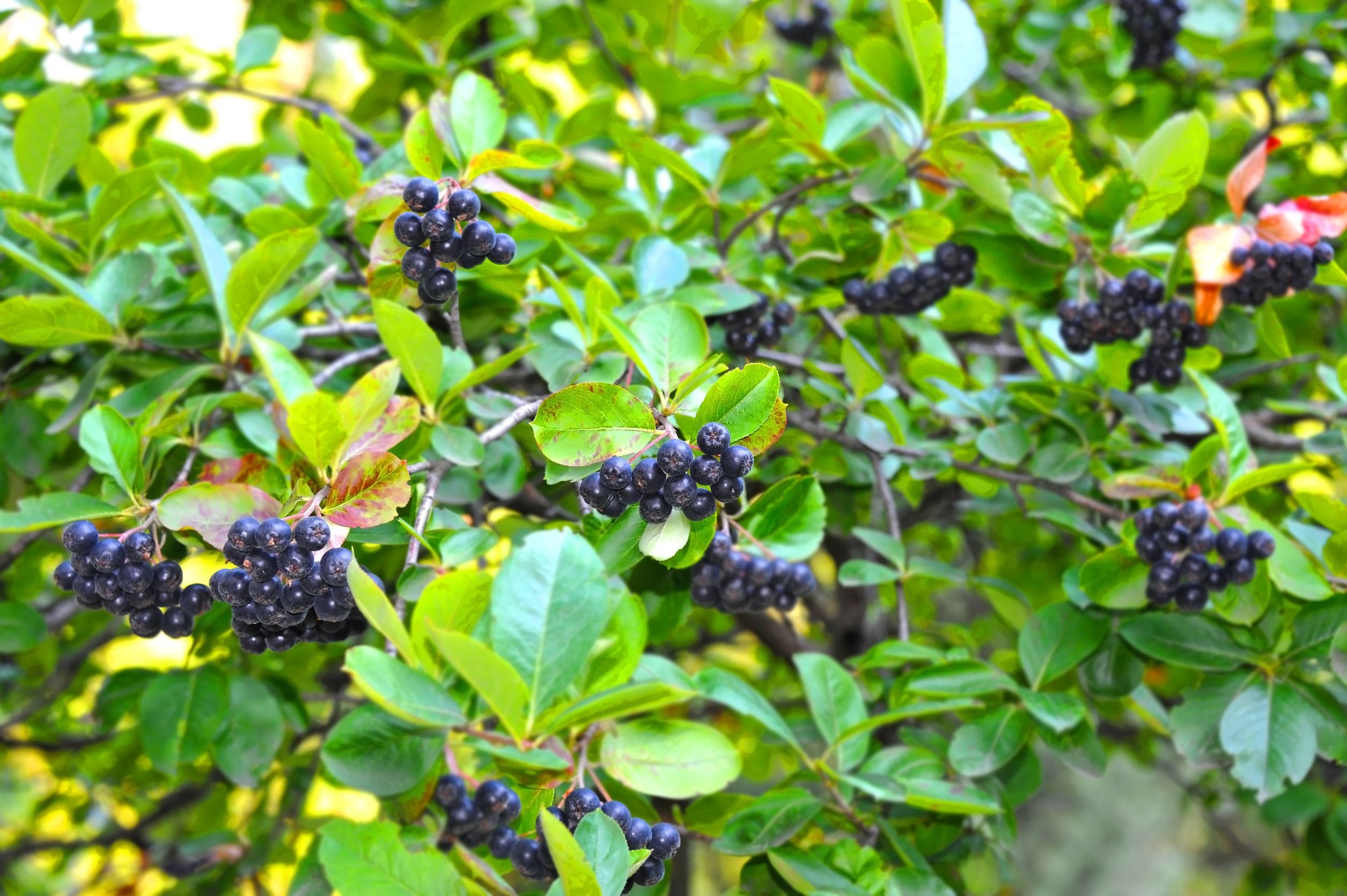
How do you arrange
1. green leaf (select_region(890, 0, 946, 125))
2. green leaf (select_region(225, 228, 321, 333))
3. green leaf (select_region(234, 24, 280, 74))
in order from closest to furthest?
green leaf (select_region(225, 228, 321, 333)) < green leaf (select_region(890, 0, 946, 125)) < green leaf (select_region(234, 24, 280, 74))

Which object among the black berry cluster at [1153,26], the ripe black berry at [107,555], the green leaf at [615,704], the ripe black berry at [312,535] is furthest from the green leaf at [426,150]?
the black berry cluster at [1153,26]

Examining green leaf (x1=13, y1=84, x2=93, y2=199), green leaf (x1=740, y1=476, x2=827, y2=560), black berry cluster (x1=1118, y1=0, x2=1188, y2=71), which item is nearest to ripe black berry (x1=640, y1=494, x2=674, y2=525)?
green leaf (x1=740, y1=476, x2=827, y2=560)

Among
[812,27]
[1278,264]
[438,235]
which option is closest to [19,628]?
[438,235]

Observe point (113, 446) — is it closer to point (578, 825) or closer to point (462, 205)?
point (462, 205)

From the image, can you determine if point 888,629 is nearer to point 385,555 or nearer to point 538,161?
point 385,555

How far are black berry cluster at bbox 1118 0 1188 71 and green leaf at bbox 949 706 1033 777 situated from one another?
6.06 feet

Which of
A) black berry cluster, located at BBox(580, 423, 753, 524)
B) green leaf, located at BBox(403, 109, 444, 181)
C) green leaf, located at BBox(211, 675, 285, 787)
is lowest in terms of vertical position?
green leaf, located at BBox(211, 675, 285, 787)

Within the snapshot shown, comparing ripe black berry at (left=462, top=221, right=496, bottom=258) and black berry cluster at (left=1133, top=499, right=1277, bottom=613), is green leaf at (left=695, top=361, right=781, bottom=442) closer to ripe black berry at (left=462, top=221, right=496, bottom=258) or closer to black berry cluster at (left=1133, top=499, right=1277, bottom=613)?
ripe black berry at (left=462, top=221, right=496, bottom=258)

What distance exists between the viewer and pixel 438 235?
118 centimetres

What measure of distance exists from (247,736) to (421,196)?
4.20 feet

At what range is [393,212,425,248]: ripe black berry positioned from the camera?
1.18 meters

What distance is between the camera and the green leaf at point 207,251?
1439mm

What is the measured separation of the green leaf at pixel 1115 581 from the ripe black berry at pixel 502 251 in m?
1.04

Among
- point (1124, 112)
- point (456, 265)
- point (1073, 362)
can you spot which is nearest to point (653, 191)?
point (456, 265)
